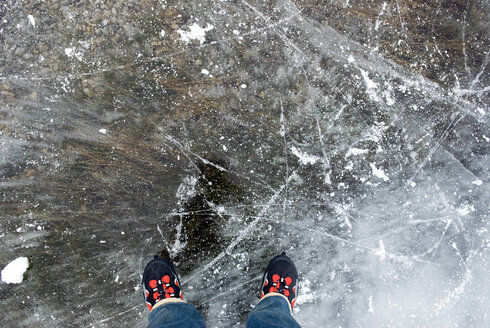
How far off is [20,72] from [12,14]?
527mm

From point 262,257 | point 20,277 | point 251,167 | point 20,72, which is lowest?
point 20,277

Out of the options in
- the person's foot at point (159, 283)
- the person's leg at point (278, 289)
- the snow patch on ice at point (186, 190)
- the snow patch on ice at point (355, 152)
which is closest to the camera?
the person's leg at point (278, 289)

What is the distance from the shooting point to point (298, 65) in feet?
8.05

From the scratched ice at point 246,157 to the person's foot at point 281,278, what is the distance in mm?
113

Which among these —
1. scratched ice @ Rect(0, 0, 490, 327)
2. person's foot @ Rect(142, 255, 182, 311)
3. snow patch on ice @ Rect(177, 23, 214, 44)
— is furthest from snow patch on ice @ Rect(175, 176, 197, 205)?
snow patch on ice @ Rect(177, 23, 214, 44)

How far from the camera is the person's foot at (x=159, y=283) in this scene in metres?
2.26

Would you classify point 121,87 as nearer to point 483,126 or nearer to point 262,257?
point 262,257

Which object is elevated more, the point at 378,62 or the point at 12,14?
the point at 378,62

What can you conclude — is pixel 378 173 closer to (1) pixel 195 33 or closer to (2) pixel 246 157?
(2) pixel 246 157

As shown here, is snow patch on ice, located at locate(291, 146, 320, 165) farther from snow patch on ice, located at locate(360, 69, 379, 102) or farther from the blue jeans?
the blue jeans

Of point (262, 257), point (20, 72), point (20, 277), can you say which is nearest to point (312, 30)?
point (262, 257)

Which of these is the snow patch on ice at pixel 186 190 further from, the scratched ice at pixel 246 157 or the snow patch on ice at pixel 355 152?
the snow patch on ice at pixel 355 152

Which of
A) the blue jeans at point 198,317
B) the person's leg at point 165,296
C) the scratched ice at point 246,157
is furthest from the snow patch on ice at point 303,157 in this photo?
the person's leg at point 165,296

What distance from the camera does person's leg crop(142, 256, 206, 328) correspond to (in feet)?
6.81
